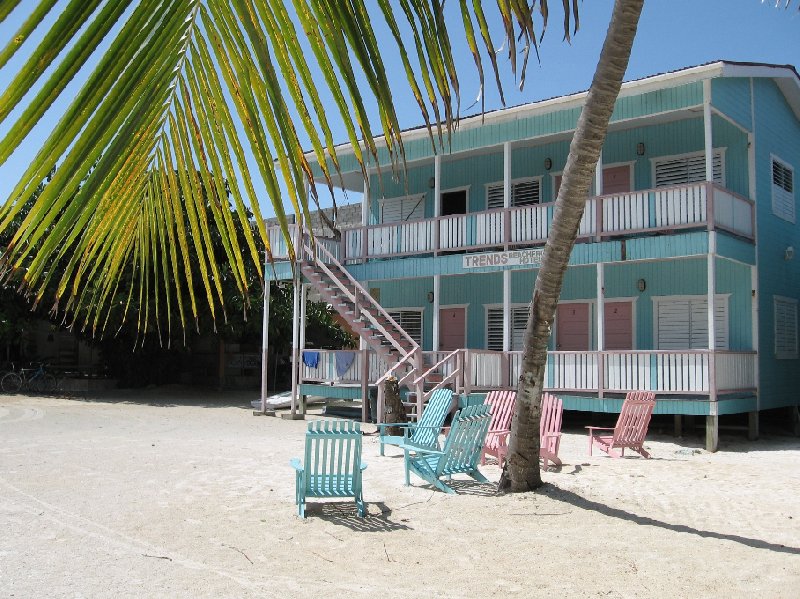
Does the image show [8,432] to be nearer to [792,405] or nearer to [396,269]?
[396,269]

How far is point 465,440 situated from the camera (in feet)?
34.7

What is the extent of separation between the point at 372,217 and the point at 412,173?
86.9 inches

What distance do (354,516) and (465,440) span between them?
225cm

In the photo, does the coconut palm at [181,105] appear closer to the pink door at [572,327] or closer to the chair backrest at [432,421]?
the chair backrest at [432,421]

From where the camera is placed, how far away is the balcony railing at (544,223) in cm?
1596

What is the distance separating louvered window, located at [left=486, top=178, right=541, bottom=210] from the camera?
69.9ft

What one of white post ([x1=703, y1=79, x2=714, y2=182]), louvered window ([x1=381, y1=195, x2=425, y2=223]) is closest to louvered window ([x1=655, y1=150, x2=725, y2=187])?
white post ([x1=703, y1=79, x2=714, y2=182])

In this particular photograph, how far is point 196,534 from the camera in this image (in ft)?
26.5

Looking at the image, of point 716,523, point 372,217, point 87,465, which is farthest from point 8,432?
point 716,523

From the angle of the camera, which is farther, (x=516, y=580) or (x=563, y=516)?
(x=563, y=516)

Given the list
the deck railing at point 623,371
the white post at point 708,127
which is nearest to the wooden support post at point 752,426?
the deck railing at point 623,371

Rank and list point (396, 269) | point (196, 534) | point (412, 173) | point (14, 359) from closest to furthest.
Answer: point (196, 534) < point (396, 269) < point (412, 173) < point (14, 359)

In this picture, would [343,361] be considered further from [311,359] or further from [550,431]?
[550,431]

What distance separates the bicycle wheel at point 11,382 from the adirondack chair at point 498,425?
19391 mm
